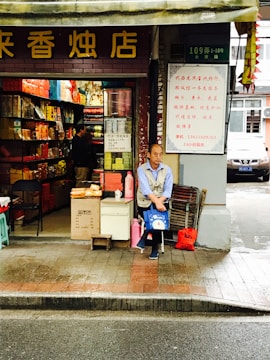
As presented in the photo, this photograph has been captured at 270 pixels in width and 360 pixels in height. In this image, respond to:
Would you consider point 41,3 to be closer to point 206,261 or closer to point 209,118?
point 209,118

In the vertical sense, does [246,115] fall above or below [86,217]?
above

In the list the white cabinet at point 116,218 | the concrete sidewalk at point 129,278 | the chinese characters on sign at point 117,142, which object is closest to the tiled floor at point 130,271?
the concrete sidewalk at point 129,278

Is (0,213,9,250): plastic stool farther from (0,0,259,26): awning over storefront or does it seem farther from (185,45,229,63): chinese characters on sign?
(185,45,229,63): chinese characters on sign

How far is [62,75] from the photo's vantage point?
25.6 ft

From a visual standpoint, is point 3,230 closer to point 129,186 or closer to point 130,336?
point 129,186

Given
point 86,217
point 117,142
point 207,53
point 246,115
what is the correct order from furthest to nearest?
point 246,115 → point 117,142 → point 86,217 → point 207,53

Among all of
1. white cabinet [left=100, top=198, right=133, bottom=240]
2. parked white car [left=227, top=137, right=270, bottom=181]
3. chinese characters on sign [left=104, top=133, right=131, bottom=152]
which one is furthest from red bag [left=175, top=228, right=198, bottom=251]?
parked white car [left=227, top=137, right=270, bottom=181]

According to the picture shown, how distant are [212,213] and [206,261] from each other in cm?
96

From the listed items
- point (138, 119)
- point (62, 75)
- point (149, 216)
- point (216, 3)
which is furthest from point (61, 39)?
point (149, 216)

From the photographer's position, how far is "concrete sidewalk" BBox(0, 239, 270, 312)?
576 centimetres

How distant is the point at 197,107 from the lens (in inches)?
312

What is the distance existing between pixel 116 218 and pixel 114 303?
2.32 m

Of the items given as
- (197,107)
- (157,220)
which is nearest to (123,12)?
(197,107)

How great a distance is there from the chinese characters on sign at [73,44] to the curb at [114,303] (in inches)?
143
